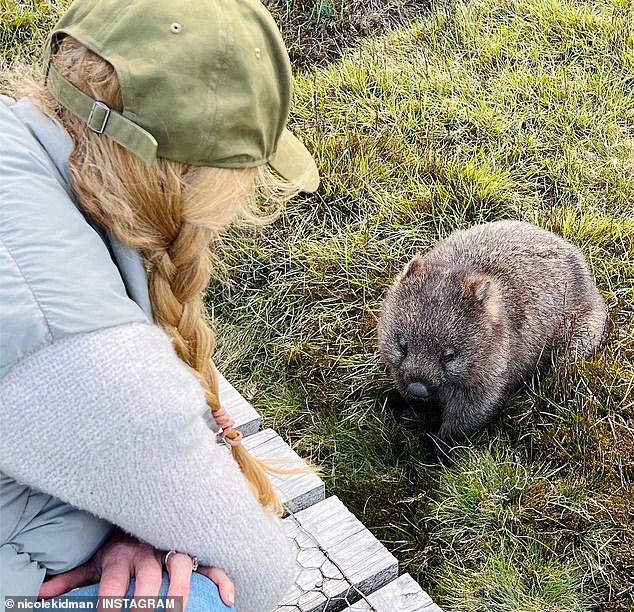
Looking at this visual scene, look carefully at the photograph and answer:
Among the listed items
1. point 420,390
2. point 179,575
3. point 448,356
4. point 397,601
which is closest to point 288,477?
point 397,601

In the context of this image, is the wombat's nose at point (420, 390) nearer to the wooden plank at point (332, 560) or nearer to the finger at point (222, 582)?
the wooden plank at point (332, 560)

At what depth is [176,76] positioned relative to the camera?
1.59 m

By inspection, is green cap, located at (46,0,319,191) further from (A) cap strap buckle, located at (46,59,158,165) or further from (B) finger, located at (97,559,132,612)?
(B) finger, located at (97,559,132,612)

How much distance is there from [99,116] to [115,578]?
961 mm

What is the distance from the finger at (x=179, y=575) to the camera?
167 centimetres

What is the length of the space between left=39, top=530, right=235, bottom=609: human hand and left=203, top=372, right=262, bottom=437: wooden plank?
4.15 feet

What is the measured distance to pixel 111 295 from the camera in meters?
1.56

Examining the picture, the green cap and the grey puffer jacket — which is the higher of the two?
the green cap

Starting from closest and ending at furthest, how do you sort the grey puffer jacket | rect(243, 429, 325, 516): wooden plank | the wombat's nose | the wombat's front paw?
the grey puffer jacket
rect(243, 429, 325, 516): wooden plank
the wombat's nose
the wombat's front paw

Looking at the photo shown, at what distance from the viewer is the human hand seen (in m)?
1.67

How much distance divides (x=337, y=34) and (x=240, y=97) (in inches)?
153

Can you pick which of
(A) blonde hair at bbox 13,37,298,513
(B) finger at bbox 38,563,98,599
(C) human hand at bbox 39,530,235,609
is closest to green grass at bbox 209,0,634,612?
(C) human hand at bbox 39,530,235,609

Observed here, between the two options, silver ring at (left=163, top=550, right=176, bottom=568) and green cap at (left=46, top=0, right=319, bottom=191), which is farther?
silver ring at (left=163, top=550, right=176, bottom=568)

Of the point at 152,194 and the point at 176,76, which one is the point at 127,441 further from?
the point at 176,76
